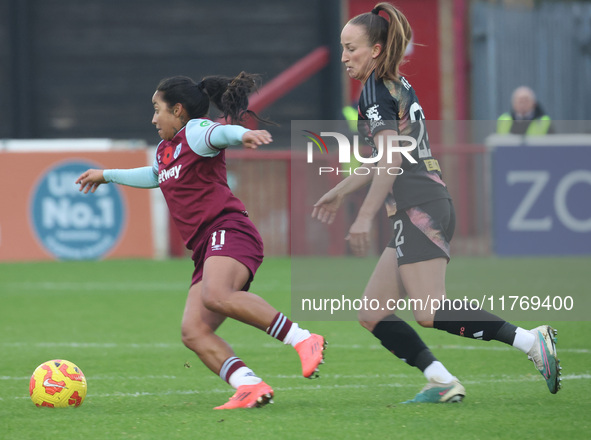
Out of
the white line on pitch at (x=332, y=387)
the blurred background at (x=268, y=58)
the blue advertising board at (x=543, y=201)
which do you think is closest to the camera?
the white line on pitch at (x=332, y=387)

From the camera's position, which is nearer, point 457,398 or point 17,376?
point 457,398

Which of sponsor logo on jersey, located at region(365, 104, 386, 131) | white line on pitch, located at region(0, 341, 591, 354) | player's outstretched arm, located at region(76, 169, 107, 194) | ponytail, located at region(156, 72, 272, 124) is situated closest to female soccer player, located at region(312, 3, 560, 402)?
sponsor logo on jersey, located at region(365, 104, 386, 131)

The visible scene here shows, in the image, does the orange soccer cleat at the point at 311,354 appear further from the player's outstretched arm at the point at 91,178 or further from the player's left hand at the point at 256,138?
the player's outstretched arm at the point at 91,178

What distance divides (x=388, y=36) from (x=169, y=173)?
4.31 ft

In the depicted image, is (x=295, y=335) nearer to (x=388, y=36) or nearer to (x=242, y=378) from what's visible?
(x=242, y=378)

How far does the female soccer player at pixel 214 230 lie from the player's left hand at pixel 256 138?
50 millimetres

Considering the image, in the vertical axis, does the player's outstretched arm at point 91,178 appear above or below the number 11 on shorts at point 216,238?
above

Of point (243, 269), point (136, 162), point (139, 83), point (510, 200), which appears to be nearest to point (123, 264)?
point (136, 162)

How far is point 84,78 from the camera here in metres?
20.2

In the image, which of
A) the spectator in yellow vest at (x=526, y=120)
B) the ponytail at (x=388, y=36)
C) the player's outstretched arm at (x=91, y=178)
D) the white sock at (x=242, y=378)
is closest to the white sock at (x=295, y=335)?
the white sock at (x=242, y=378)

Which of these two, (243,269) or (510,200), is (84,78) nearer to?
(510,200)

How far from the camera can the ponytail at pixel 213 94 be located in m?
5.68

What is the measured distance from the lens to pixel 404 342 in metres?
5.61

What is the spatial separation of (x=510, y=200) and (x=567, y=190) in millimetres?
744
